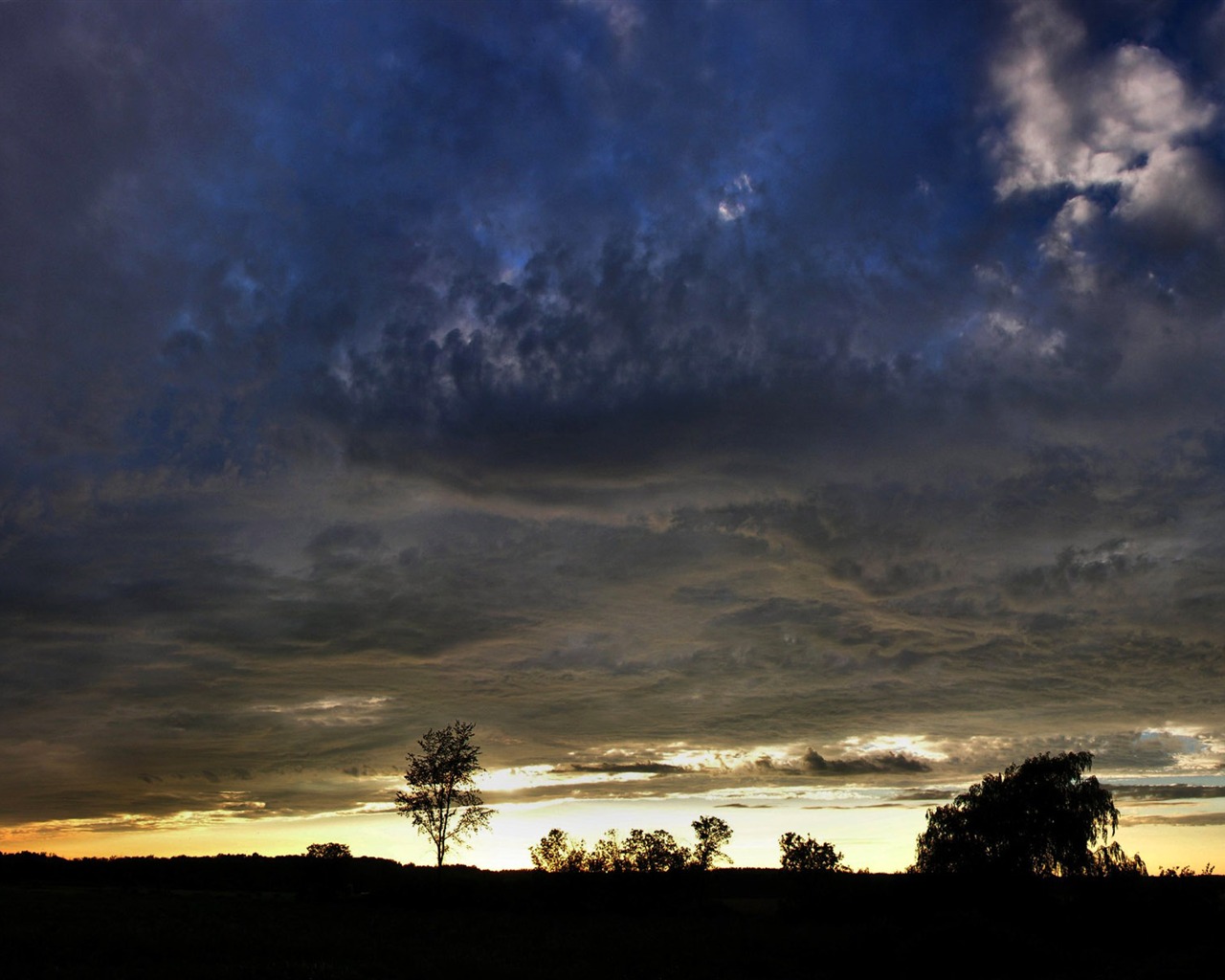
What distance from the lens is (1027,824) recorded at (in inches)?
2557

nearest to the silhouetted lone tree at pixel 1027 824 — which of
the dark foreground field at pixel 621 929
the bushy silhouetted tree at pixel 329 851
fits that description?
the dark foreground field at pixel 621 929

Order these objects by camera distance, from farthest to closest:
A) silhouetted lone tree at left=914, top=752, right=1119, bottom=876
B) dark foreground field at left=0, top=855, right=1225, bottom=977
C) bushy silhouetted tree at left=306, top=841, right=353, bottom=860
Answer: bushy silhouetted tree at left=306, top=841, right=353, bottom=860 < silhouetted lone tree at left=914, top=752, right=1119, bottom=876 < dark foreground field at left=0, top=855, right=1225, bottom=977

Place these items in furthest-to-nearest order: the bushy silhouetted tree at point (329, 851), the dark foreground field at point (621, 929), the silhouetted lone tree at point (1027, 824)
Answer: the bushy silhouetted tree at point (329, 851) < the silhouetted lone tree at point (1027, 824) < the dark foreground field at point (621, 929)

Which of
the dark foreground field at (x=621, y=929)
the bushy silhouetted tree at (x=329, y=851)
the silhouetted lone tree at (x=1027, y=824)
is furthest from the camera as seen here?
the bushy silhouetted tree at (x=329, y=851)

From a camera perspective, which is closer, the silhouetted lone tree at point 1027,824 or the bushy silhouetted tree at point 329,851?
the silhouetted lone tree at point 1027,824

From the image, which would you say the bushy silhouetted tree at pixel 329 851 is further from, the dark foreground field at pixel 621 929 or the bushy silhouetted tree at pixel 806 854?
the bushy silhouetted tree at pixel 806 854

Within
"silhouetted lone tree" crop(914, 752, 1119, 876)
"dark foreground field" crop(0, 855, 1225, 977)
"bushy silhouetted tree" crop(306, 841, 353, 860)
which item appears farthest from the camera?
"bushy silhouetted tree" crop(306, 841, 353, 860)

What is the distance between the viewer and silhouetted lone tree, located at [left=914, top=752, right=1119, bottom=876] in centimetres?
6284

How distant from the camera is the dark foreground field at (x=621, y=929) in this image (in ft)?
126

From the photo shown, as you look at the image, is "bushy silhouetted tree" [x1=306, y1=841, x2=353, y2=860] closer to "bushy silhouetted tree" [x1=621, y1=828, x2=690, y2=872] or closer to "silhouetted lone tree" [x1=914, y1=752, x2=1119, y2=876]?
"bushy silhouetted tree" [x1=621, y1=828, x2=690, y2=872]

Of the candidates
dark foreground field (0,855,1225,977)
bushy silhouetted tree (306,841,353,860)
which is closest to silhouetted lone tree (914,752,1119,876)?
dark foreground field (0,855,1225,977)

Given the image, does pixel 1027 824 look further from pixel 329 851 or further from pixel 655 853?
pixel 329 851

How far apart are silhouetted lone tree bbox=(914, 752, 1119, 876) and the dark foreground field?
4.99 metres

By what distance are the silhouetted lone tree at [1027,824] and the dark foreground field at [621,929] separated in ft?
16.4
